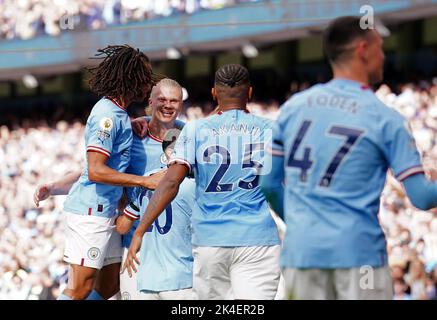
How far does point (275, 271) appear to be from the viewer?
21.7 feet

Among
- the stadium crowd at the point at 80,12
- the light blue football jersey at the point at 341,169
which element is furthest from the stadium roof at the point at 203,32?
the light blue football jersey at the point at 341,169

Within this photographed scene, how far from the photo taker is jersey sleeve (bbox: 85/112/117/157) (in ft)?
23.2

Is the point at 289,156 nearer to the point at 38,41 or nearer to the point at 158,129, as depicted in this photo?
the point at 158,129

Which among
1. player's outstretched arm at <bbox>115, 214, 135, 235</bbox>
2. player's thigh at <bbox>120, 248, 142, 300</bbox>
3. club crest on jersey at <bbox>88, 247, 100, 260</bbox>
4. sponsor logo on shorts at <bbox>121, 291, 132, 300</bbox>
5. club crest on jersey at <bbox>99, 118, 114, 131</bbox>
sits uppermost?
club crest on jersey at <bbox>99, 118, 114, 131</bbox>

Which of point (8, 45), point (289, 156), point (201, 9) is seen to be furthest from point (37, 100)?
point (289, 156)

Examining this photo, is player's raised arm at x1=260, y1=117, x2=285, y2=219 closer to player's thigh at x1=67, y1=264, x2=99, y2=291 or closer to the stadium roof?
player's thigh at x1=67, y1=264, x2=99, y2=291

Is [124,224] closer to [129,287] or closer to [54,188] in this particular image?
[129,287]

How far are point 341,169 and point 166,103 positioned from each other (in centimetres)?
280

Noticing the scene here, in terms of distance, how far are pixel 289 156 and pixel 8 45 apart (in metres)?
23.7

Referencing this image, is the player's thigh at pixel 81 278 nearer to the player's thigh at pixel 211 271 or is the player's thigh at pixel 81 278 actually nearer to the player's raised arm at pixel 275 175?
the player's thigh at pixel 211 271

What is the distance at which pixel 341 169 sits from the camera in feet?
15.4

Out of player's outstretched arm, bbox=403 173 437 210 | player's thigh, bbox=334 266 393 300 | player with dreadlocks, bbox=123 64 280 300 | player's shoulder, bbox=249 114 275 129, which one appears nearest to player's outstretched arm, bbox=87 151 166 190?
player with dreadlocks, bbox=123 64 280 300

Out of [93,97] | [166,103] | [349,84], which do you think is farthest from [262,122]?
[93,97]

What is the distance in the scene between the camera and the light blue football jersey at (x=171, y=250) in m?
7.06
